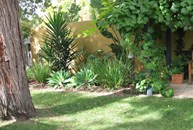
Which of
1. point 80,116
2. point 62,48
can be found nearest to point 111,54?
point 62,48

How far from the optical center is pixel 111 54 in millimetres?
9680

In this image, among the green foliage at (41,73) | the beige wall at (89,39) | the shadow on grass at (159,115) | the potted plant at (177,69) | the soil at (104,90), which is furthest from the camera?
the beige wall at (89,39)

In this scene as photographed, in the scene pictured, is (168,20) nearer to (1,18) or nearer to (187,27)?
(187,27)

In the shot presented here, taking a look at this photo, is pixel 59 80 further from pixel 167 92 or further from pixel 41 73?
pixel 167 92

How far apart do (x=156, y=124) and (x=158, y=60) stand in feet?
8.23

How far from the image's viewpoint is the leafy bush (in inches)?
316

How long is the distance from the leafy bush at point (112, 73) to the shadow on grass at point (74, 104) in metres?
0.68

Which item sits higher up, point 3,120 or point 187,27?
point 187,27

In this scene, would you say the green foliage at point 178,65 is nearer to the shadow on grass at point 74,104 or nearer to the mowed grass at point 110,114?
the mowed grass at point 110,114

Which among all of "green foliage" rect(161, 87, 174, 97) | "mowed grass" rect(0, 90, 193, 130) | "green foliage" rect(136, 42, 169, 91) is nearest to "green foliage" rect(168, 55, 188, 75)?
"green foliage" rect(136, 42, 169, 91)

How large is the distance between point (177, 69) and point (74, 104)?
3.75 m

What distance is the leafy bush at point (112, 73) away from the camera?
316 inches

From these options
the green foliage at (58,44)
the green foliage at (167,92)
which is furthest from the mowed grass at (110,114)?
the green foliage at (58,44)

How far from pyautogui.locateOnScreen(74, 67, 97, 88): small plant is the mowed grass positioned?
942 mm
